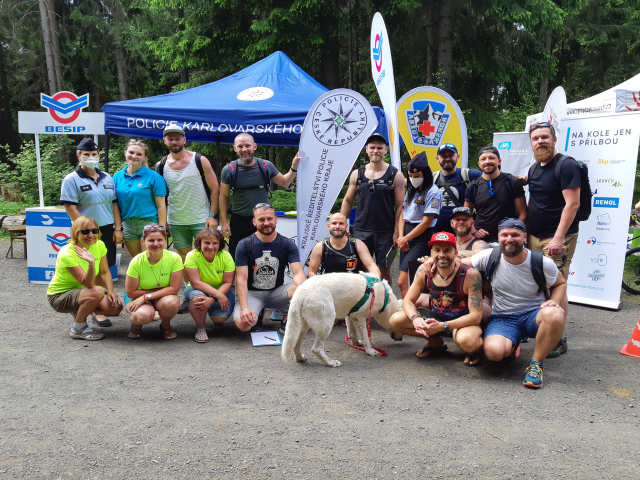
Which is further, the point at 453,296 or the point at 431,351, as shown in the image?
the point at 431,351

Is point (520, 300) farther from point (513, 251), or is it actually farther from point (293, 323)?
point (293, 323)

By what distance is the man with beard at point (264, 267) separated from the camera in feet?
16.0

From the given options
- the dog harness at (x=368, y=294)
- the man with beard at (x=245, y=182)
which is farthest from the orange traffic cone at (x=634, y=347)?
the man with beard at (x=245, y=182)

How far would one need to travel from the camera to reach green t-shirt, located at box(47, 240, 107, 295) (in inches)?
181

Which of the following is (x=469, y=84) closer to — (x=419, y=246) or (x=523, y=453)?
(x=419, y=246)

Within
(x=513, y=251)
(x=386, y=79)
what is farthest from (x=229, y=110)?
(x=513, y=251)

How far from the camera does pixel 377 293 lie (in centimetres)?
436

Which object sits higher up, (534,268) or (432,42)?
(432,42)

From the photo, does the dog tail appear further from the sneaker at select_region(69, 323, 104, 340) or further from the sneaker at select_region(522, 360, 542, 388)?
the sneaker at select_region(69, 323, 104, 340)

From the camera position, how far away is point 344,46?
14.4 meters

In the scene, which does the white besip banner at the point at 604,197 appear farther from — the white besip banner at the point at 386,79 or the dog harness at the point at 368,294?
the dog harness at the point at 368,294

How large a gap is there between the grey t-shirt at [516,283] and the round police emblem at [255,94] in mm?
4389

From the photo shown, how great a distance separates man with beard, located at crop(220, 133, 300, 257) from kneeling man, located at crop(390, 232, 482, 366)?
2.05m

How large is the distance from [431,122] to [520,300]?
329 centimetres
